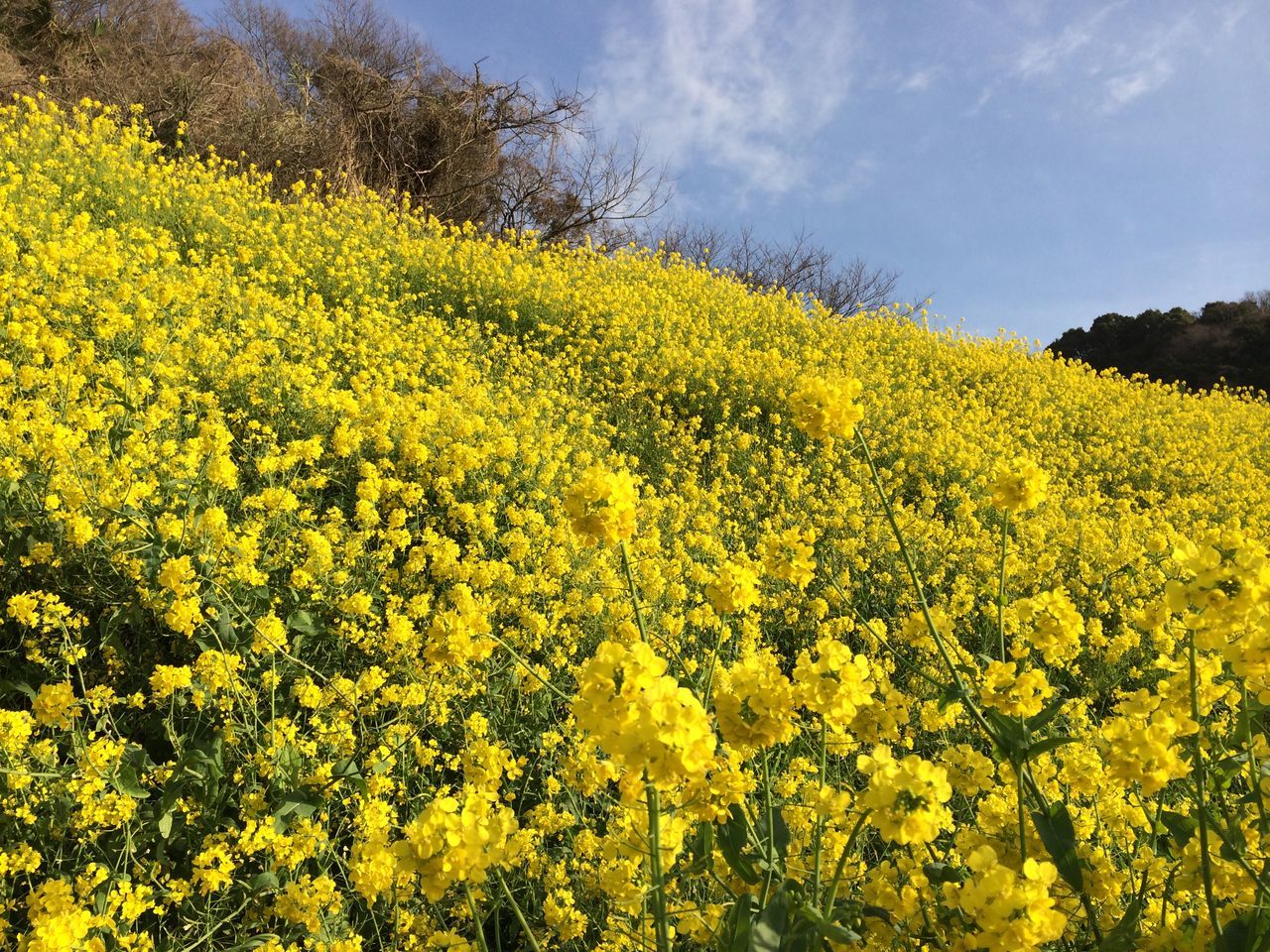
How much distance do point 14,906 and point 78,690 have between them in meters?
0.87

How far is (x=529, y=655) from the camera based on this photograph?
319 cm

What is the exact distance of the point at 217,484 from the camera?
3.14m

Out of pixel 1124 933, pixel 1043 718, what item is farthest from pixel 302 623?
pixel 1124 933

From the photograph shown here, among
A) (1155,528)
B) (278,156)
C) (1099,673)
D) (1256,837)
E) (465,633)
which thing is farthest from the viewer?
(278,156)

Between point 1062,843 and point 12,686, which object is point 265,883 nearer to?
point 12,686

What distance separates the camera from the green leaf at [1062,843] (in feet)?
4.13

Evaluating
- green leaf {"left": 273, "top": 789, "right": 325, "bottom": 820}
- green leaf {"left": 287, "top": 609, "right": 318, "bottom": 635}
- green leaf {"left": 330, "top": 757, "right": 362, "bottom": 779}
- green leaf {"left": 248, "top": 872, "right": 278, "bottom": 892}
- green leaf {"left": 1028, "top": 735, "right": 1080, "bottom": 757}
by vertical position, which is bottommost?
green leaf {"left": 248, "top": 872, "right": 278, "bottom": 892}

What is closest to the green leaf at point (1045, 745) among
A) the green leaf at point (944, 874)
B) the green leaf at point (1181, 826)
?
the green leaf at point (944, 874)

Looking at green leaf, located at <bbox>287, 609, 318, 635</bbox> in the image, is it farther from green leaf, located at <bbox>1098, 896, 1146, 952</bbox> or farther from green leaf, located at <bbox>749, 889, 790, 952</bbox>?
green leaf, located at <bbox>1098, 896, 1146, 952</bbox>

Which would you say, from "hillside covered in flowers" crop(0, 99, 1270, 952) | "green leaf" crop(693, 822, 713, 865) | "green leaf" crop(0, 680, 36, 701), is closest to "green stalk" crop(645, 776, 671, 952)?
"hillside covered in flowers" crop(0, 99, 1270, 952)

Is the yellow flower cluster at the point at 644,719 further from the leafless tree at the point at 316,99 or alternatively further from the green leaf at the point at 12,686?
the leafless tree at the point at 316,99

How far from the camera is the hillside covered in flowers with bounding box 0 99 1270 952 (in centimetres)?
124

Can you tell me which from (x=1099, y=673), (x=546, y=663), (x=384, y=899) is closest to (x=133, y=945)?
(x=384, y=899)

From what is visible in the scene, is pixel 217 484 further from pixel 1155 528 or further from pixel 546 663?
pixel 1155 528
